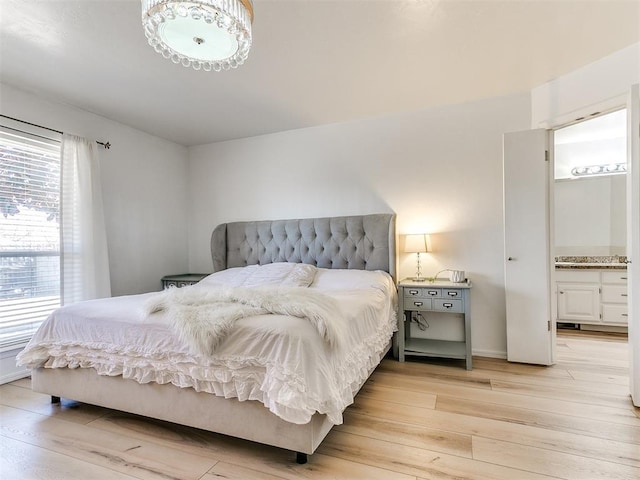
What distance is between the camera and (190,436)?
195 cm

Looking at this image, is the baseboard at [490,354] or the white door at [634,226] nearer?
the white door at [634,226]

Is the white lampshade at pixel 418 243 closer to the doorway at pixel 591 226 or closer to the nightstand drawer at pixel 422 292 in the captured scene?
the nightstand drawer at pixel 422 292

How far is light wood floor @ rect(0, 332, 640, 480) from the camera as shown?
1616 millimetres

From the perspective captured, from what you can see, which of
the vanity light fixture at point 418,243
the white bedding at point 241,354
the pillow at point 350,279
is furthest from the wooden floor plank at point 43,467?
the vanity light fixture at point 418,243

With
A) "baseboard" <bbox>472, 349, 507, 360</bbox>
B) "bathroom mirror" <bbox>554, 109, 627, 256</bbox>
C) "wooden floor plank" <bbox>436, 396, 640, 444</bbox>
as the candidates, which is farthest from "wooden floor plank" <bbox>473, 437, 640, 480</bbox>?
"bathroom mirror" <bbox>554, 109, 627, 256</bbox>

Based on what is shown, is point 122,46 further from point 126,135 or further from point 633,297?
point 633,297

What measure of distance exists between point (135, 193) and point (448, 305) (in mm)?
3647

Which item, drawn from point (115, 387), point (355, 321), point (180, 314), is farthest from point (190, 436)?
point (355, 321)

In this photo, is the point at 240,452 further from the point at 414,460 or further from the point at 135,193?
the point at 135,193

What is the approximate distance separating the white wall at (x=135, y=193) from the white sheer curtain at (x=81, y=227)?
0.73 feet

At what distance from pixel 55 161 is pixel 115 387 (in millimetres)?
2379

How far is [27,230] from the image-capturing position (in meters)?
2.94

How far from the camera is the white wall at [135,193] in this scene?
330 centimetres

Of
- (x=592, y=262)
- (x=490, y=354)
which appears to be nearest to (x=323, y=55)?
(x=490, y=354)
